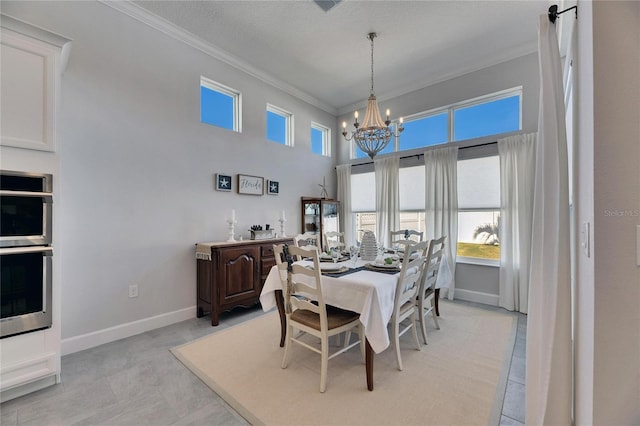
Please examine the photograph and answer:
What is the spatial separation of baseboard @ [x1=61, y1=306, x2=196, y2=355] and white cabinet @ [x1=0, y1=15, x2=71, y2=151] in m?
1.78

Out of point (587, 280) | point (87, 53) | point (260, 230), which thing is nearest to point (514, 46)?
point (587, 280)

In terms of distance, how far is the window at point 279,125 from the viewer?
4.54m

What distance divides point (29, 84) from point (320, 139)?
424 centimetres

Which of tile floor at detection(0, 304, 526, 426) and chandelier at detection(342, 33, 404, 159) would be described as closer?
tile floor at detection(0, 304, 526, 426)

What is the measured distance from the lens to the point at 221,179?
146 inches

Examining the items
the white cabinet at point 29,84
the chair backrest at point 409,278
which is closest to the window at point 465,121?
the chair backrest at point 409,278

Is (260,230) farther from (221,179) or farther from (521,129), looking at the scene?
(521,129)

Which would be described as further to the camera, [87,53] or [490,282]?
[490,282]

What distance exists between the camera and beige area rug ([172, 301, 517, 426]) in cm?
174

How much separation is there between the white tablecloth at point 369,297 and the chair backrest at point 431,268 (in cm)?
49

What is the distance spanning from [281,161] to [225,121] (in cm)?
106

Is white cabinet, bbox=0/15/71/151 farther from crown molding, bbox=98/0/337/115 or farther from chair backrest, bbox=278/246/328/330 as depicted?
chair backrest, bbox=278/246/328/330

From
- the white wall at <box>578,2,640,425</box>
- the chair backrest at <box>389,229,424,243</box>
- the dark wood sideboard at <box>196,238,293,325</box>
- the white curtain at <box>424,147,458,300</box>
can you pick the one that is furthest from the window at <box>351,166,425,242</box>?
the white wall at <box>578,2,640,425</box>

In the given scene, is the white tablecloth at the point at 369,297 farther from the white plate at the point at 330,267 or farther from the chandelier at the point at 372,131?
the chandelier at the point at 372,131
